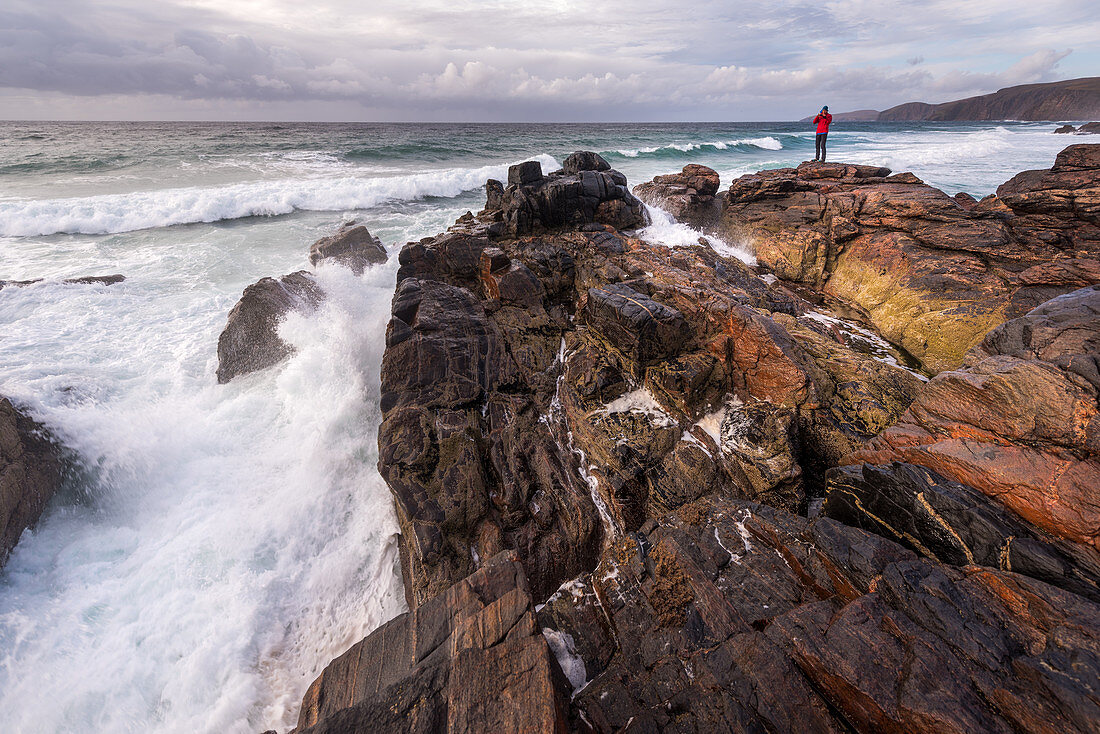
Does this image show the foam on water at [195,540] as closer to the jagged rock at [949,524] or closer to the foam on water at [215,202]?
the jagged rock at [949,524]

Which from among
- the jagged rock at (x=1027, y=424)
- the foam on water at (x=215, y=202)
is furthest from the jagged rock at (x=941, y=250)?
the foam on water at (x=215, y=202)

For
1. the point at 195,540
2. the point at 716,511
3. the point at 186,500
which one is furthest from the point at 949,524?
the point at 186,500

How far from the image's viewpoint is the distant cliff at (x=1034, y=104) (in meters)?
100

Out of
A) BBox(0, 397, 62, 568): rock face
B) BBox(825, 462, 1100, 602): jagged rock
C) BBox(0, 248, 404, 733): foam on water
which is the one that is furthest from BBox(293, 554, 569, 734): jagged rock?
BBox(0, 397, 62, 568): rock face

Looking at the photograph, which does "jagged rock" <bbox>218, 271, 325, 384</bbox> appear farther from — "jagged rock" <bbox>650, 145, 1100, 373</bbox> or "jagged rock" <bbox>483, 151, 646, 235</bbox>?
"jagged rock" <bbox>650, 145, 1100, 373</bbox>

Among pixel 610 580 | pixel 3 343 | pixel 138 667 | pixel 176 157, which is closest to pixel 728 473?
pixel 610 580

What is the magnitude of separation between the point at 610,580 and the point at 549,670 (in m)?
2.23

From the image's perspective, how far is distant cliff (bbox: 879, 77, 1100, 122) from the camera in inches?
3952

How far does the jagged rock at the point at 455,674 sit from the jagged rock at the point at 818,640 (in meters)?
0.91

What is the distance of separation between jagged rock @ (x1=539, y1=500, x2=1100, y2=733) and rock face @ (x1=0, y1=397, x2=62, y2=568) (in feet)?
32.2

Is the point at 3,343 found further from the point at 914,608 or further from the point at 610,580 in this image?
the point at 914,608

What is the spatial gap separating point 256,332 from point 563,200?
10.6 m

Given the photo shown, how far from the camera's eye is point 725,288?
36.4ft

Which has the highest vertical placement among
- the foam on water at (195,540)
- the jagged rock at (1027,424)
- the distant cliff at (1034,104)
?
the distant cliff at (1034,104)
